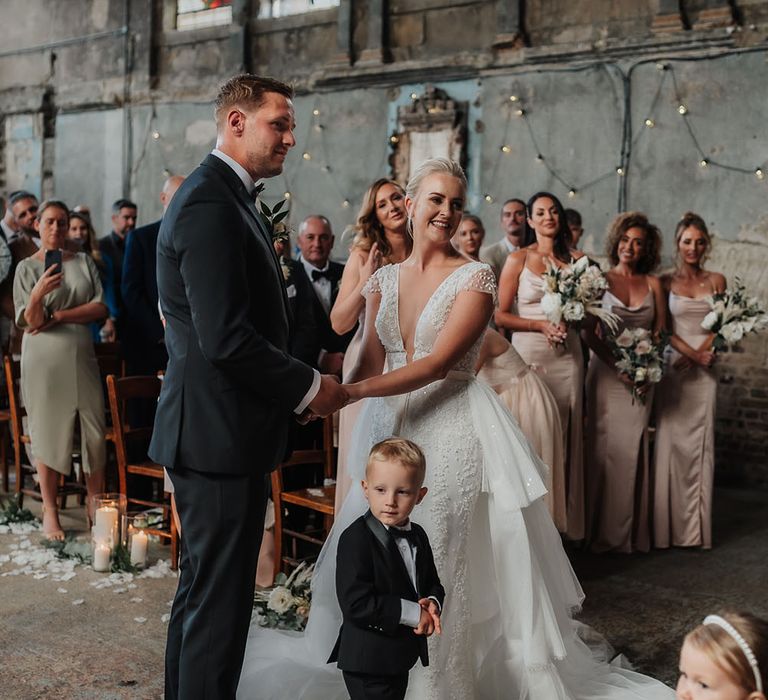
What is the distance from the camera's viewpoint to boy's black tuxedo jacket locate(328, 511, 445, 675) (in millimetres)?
2674

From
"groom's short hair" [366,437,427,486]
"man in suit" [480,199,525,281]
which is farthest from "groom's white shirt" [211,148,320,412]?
"man in suit" [480,199,525,281]

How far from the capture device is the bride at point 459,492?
328 cm

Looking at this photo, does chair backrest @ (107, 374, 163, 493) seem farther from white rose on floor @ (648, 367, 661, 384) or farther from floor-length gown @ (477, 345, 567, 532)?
white rose on floor @ (648, 367, 661, 384)

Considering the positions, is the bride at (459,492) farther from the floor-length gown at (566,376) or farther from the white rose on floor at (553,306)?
the floor-length gown at (566,376)

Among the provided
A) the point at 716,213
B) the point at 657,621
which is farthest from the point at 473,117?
the point at 657,621

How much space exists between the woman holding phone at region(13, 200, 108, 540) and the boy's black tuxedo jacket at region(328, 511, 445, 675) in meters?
3.66

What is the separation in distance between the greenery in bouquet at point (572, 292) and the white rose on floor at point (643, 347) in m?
0.40

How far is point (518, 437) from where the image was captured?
11.3ft

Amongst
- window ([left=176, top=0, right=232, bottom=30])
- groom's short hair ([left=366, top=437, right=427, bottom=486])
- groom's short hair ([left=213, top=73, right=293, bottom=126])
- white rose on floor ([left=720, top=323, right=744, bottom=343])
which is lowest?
groom's short hair ([left=366, top=437, right=427, bottom=486])

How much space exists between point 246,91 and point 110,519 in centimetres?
320

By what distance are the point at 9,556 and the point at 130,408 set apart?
156cm

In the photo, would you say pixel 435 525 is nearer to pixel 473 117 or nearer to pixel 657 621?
pixel 657 621

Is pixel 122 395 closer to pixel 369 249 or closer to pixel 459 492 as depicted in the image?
pixel 369 249

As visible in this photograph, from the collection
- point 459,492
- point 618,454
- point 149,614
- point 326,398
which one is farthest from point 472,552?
point 618,454
